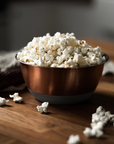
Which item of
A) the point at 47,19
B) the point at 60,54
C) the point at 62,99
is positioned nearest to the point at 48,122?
the point at 62,99

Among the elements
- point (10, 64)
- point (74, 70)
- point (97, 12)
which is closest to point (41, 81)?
point (74, 70)

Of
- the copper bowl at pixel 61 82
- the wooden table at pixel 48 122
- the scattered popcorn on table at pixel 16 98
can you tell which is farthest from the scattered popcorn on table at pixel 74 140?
the scattered popcorn on table at pixel 16 98

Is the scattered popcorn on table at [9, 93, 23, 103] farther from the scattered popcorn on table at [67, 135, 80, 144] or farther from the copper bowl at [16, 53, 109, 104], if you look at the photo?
the scattered popcorn on table at [67, 135, 80, 144]

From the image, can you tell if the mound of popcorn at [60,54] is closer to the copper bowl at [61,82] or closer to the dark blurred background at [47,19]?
the copper bowl at [61,82]

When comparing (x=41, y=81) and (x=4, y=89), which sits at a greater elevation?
(x=41, y=81)

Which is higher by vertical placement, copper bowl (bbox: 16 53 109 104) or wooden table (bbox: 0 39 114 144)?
copper bowl (bbox: 16 53 109 104)

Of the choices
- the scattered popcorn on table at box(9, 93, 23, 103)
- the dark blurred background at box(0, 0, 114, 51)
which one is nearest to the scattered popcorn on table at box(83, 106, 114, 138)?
the scattered popcorn on table at box(9, 93, 23, 103)

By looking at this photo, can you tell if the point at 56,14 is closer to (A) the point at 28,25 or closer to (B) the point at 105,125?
(A) the point at 28,25
